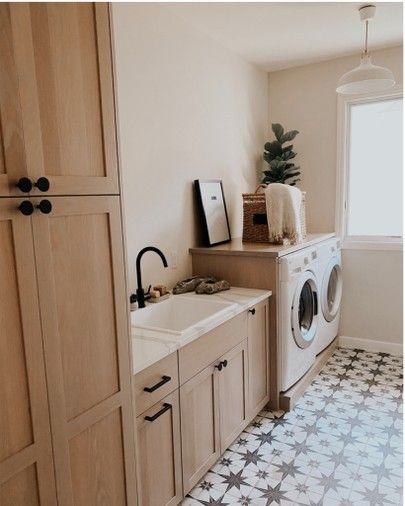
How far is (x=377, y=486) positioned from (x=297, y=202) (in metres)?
1.77

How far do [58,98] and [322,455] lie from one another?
2.19m

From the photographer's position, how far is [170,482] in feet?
5.52

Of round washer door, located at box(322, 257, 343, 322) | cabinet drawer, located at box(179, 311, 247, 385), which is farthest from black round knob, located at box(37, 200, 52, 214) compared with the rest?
round washer door, located at box(322, 257, 343, 322)

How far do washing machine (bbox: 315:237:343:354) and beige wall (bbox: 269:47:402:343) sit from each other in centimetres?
17

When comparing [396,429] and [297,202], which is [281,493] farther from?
[297,202]

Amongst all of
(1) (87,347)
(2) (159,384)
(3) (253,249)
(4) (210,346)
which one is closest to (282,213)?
(3) (253,249)

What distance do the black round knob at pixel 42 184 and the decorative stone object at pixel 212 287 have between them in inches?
62.0

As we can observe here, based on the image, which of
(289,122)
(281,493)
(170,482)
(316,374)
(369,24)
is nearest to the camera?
(170,482)

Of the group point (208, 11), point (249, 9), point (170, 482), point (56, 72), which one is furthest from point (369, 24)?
point (170, 482)

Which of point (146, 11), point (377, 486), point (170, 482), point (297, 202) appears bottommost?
point (377, 486)

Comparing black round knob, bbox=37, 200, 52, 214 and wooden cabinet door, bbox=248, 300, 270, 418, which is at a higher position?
black round knob, bbox=37, 200, 52, 214

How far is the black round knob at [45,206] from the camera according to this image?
961mm

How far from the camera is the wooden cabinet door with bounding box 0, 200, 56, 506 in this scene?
91 cm

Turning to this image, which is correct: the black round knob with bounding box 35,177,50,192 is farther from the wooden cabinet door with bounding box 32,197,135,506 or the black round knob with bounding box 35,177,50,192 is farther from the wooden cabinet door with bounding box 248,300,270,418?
the wooden cabinet door with bounding box 248,300,270,418
